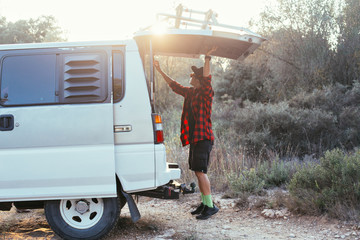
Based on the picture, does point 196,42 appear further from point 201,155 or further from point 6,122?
point 6,122

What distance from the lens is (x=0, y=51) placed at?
14.3ft

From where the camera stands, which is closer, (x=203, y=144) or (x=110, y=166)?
(x=110, y=166)

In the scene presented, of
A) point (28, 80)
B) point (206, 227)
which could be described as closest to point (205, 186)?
point (206, 227)

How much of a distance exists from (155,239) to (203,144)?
1447 mm

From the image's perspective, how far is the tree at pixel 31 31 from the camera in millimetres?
33031

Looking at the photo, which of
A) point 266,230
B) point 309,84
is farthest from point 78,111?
point 309,84

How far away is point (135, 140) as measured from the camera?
429cm

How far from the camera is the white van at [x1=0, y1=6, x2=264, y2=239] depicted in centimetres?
421

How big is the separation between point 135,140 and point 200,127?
134 cm

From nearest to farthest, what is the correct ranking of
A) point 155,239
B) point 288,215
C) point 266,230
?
point 155,239 → point 266,230 → point 288,215

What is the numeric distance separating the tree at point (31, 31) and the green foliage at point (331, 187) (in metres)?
29.9

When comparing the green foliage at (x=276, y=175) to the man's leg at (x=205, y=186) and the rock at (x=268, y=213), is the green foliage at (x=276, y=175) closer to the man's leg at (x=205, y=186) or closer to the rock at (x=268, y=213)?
the rock at (x=268, y=213)

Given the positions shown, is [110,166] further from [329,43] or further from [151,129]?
[329,43]

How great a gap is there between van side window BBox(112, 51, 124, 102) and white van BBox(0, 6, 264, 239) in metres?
0.01
